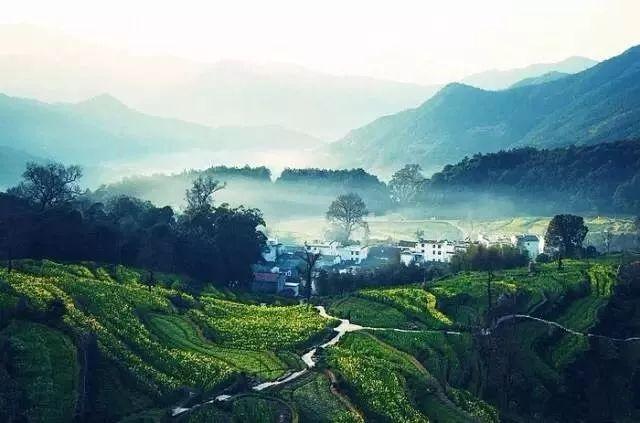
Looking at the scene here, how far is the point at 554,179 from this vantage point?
104 m

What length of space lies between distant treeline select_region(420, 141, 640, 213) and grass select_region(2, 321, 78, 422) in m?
77.5

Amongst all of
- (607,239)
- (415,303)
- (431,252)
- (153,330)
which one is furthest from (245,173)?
(153,330)

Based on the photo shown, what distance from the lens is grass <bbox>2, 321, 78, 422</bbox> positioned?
25.0m

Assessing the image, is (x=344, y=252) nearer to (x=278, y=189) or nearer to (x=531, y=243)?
(x=531, y=243)

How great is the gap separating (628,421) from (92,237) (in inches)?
1293

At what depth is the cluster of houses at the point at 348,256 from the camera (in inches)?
2447

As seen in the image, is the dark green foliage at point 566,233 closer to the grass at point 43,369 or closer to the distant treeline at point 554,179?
the distant treeline at point 554,179

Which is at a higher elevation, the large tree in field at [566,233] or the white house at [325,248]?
the large tree in field at [566,233]

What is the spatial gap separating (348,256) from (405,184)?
50.0 metres

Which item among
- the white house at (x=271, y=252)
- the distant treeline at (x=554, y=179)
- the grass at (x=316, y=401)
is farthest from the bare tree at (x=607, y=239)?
the grass at (x=316, y=401)

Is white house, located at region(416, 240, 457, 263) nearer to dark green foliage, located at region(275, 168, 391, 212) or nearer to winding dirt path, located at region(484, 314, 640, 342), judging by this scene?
winding dirt path, located at region(484, 314, 640, 342)

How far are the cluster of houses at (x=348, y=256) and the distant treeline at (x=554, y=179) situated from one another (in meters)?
27.6

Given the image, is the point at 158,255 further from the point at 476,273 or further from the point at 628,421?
the point at 628,421

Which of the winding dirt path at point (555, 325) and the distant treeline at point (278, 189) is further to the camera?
the distant treeline at point (278, 189)
